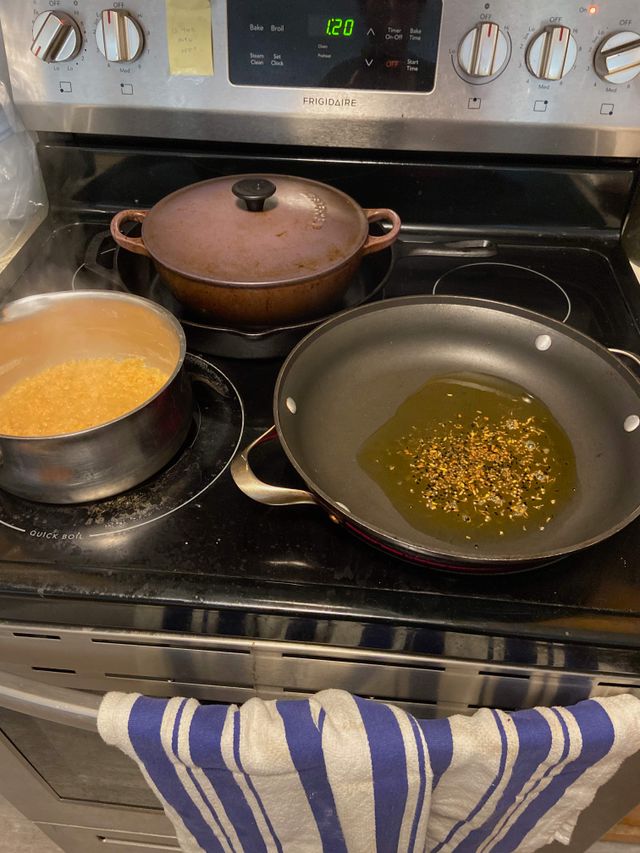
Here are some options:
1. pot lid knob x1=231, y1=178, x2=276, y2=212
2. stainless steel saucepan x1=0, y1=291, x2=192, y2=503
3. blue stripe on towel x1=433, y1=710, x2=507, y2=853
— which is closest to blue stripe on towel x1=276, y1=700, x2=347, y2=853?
blue stripe on towel x1=433, y1=710, x2=507, y2=853

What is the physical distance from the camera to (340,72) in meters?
0.77

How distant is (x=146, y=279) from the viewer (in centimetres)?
82

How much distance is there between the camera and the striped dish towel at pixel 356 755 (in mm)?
507

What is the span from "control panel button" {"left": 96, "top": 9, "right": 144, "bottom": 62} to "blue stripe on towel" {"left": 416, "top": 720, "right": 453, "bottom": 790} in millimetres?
764

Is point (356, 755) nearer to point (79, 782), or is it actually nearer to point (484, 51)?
point (79, 782)

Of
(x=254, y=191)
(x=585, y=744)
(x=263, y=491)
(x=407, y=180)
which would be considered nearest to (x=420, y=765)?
(x=585, y=744)

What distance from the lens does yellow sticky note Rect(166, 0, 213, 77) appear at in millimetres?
729

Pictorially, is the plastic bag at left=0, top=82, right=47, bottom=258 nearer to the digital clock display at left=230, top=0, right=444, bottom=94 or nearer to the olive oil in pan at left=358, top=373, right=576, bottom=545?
the digital clock display at left=230, top=0, right=444, bottom=94

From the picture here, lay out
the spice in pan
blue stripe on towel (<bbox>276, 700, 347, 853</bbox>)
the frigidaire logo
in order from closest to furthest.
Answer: blue stripe on towel (<bbox>276, 700, 347, 853</bbox>)
the spice in pan
the frigidaire logo

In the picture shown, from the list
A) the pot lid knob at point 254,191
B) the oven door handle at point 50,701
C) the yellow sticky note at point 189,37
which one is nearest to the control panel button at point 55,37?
the yellow sticky note at point 189,37

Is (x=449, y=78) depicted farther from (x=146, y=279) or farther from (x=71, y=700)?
(x=71, y=700)

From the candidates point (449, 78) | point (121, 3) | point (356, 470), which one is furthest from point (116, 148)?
point (356, 470)

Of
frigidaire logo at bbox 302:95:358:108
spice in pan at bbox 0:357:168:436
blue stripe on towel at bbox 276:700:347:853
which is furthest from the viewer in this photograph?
frigidaire logo at bbox 302:95:358:108

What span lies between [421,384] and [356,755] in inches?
14.6
